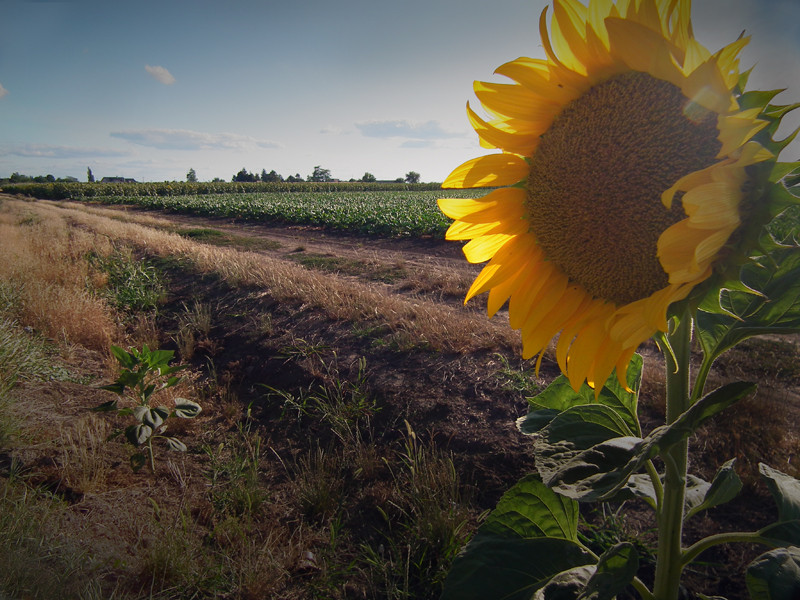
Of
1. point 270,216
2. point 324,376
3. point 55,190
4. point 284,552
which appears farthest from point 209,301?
point 55,190

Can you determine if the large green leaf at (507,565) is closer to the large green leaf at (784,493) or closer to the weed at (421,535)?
the large green leaf at (784,493)

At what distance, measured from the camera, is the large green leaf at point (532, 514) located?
1151 mm

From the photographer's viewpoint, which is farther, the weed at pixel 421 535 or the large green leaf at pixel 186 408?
the large green leaf at pixel 186 408

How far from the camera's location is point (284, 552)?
2521mm

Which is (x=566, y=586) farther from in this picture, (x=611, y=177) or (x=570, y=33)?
(x=570, y=33)

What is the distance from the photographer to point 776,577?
771 mm

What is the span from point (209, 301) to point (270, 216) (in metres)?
16.9

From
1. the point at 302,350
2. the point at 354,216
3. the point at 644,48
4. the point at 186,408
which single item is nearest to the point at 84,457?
the point at 186,408

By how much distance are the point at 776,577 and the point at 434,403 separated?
3.02m

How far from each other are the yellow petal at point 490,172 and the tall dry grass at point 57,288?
568 cm

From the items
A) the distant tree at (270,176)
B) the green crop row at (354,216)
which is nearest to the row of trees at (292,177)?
the distant tree at (270,176)

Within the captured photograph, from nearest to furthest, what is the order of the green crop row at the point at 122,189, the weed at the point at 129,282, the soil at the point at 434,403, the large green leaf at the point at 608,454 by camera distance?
the large green leaf at the point at 608,454, the soil at the point at 434,403, the weed at the point at 129,282, the green crop row at the point at 122,189

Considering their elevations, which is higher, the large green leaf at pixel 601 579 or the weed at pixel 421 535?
the large green leaf at pixel 601 579

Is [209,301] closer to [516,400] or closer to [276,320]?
[276,320]
